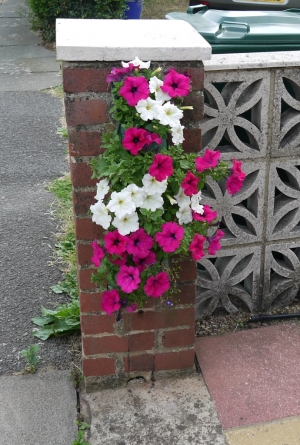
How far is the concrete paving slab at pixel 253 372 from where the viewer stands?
7.92 ft

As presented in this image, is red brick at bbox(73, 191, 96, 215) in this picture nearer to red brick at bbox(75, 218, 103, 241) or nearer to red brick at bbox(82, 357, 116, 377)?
red brick at bbox(75, 218, 103, 241)

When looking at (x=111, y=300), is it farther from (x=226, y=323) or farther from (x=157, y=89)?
(x=226, y=323)

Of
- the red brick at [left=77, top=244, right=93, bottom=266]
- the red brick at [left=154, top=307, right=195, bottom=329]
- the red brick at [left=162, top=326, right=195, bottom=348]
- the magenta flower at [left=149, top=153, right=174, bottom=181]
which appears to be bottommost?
the red brick at [left=162, top=326, right=195, bottom=348]

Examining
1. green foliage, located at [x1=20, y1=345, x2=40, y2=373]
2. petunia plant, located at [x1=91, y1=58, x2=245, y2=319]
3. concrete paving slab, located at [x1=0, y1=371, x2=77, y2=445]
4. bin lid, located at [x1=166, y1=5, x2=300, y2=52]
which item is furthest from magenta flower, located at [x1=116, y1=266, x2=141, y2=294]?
bin lid, located at [x1=166, y1=5, x2=300, y2=52]

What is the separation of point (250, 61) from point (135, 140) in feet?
2.77

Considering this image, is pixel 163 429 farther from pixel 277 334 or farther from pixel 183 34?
pixel 183 34

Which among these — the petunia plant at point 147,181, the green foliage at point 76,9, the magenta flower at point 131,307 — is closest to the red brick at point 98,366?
the magenta flower at point 131,307

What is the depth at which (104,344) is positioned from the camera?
2461 millimetres

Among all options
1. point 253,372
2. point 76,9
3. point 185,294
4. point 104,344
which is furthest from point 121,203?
point 76,9

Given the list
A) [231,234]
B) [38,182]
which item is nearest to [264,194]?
[231,234]

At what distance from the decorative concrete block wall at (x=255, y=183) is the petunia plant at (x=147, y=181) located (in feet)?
1.69

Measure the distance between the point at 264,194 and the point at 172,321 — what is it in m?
0.74

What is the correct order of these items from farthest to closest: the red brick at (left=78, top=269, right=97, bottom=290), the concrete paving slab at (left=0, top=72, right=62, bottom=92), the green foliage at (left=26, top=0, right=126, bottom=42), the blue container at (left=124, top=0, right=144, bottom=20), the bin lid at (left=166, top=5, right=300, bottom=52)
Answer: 1. the blue container at (left=124, top=0, right=144, bottom=20)
2. the green foliage at (left=26, top=0, right=126, bottom=42)
3. the concrete paving slab at (left=0, top=72, right=62, bottom=92)
4. the bin lid at (left=166, top=5, right=300, bottom=52)
5. the red brick at (left=78, top=269, right=97, bottom=290)

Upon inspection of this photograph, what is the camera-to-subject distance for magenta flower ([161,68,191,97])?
76.6 inches
